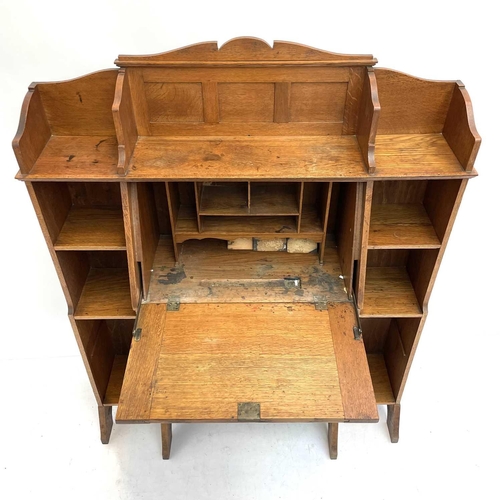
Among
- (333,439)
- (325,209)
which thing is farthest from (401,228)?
(333,439)

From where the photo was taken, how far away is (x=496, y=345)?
3393 mm

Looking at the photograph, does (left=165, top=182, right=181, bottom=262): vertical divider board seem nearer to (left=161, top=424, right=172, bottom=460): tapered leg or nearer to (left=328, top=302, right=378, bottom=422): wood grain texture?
(left=328, top=302, right=378, bottom=422): wood grain texture

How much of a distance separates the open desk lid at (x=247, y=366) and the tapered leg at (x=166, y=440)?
0.92 meters

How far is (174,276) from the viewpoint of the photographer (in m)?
2.32

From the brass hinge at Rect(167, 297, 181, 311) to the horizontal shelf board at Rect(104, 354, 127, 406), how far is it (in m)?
0.94

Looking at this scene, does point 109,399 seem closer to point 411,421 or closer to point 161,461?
point 161,461

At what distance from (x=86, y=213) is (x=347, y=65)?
134 centimetres

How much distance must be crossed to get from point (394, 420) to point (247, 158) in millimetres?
1858

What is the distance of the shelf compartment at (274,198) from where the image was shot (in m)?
Result: 2.16

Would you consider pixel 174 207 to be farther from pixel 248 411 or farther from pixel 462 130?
pixel 462 130

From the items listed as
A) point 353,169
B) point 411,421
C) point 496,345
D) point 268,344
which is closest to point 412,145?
point 353,169

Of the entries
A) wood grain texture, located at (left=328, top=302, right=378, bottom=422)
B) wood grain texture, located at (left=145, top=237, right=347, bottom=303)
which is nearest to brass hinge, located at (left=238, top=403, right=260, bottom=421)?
wood grain texture, located at (left=328, top=302, right=378, bottom=422)

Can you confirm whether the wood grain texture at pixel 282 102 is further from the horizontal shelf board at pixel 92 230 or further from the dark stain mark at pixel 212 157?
the horizontal shelf board at pixel 92 230

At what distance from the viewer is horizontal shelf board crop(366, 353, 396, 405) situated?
280 cm
